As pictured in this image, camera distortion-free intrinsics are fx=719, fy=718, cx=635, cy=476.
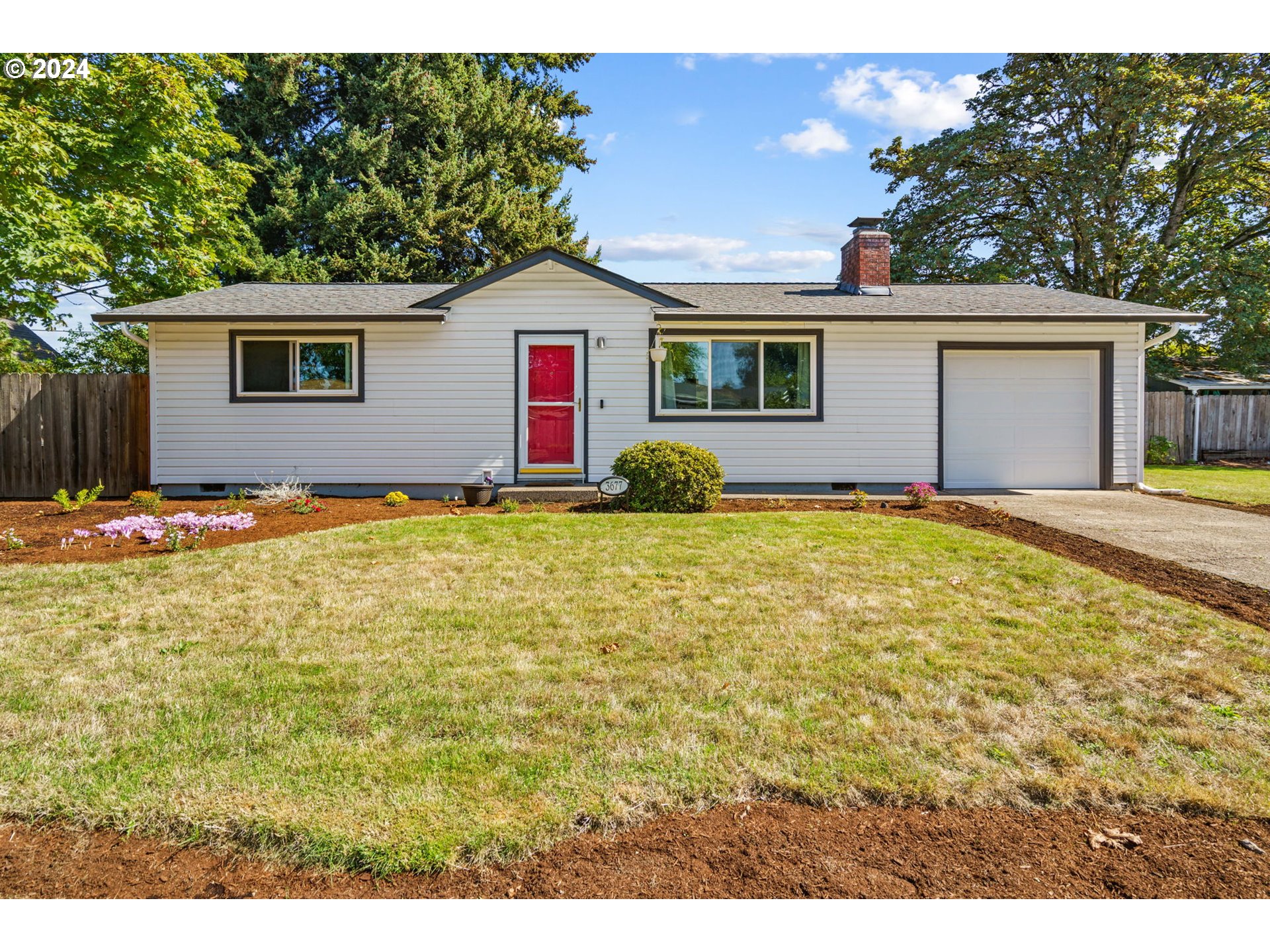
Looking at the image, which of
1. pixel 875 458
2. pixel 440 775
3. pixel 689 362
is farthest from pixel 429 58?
pixel 440 775

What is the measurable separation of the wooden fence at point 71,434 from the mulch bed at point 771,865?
10.6 metres

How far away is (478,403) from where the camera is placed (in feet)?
36.3

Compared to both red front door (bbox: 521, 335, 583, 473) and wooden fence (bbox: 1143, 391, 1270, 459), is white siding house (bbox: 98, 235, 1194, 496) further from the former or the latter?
wooden fence (bbox: 1143, 391, 1270, 459)

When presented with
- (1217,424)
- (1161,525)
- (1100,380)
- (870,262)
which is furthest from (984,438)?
(1217,424)

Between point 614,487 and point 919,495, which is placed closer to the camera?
point 614,487

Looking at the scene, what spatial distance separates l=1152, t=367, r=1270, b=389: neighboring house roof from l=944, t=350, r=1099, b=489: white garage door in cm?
1260

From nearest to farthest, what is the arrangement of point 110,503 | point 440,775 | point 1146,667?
point 440,775
point 1146,667
point 110,503

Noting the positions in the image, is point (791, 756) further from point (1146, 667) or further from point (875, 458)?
point (875, 458)

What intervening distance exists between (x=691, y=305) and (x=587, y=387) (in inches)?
77.9

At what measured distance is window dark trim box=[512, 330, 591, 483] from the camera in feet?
36.0

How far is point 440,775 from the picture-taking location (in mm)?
2834

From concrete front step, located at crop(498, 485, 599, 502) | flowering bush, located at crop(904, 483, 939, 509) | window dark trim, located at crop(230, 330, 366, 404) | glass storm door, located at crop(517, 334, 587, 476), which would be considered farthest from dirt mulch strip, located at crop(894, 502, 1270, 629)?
window dark trim, located at crop(230, 330, 366, 404)

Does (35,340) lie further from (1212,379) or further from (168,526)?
(1212,379)

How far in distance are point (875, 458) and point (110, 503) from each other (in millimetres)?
11138
